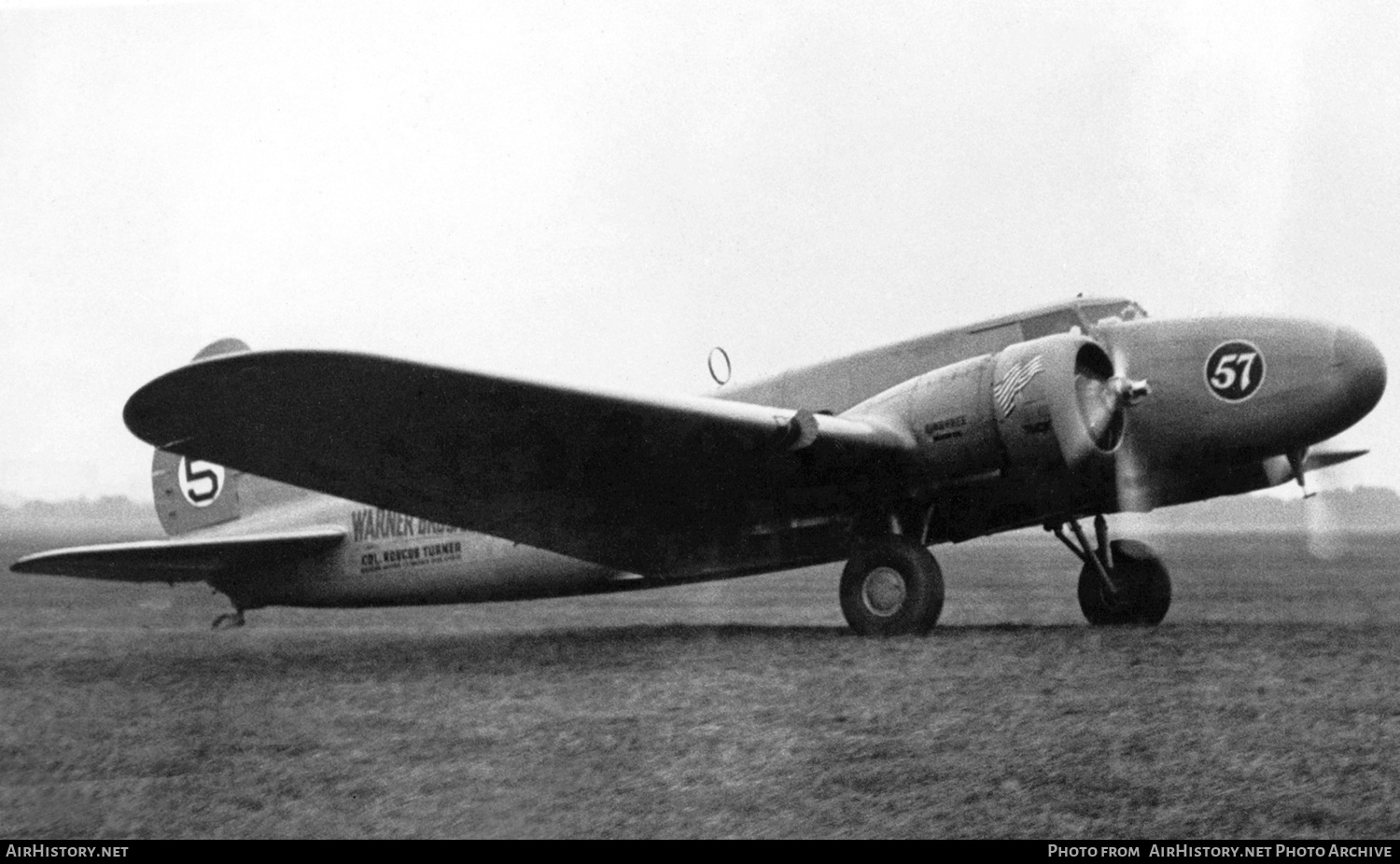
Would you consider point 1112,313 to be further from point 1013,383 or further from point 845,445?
point 845,445

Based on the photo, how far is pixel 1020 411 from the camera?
26.9 ft

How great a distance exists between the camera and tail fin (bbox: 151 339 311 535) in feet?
39.1

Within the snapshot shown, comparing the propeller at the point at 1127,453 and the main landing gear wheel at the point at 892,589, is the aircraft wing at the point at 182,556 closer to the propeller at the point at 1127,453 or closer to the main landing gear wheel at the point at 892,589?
the main landing gear wheel at the point at 892,589

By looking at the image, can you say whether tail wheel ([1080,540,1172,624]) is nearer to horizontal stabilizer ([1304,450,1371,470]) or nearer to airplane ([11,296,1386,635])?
airplane ([11,296,1386,635])

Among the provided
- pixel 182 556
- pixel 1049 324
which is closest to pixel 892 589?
pixel 1049 324

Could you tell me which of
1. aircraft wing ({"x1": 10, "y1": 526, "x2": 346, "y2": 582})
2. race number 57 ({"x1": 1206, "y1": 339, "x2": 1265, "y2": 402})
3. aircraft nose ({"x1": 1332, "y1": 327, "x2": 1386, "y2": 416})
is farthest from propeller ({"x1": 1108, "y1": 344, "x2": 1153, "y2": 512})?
aircraft wing ({"x1": 10, "y1": 526, "x2": 346, "y2": 582})

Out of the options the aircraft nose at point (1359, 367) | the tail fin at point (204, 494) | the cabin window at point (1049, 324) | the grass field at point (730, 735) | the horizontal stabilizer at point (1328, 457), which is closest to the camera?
the grass field at point (730, 735)

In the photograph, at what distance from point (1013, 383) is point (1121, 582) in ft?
7.10

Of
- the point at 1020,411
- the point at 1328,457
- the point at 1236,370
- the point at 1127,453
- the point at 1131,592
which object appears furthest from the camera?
the point at 1328,457

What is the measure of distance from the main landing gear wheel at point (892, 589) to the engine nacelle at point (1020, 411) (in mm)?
563

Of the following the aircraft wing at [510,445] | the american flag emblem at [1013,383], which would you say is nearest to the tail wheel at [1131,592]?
the american flag emblem at [1013,383]

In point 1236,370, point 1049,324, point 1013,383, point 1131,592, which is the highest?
point 1049,324

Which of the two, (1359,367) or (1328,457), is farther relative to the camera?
(1328,457)

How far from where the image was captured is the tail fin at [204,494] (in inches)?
469
